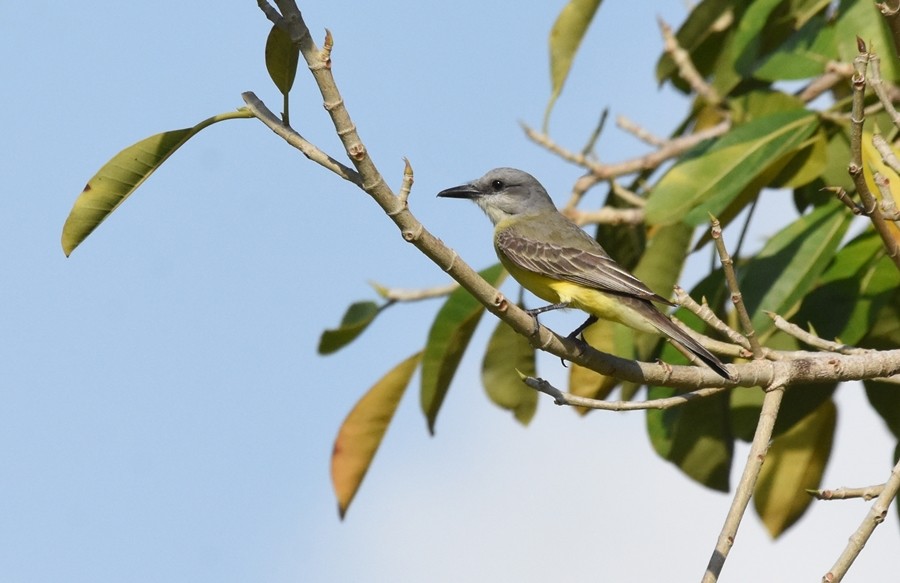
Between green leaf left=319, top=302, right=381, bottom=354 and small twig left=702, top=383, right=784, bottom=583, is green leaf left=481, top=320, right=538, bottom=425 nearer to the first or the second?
green leaf left=319, top=302, right=381, bottom=354

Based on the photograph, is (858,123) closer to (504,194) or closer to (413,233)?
(413,233)

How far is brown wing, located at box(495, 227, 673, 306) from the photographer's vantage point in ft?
16.0

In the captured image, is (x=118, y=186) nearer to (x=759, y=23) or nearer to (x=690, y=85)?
(x=759, y=23)

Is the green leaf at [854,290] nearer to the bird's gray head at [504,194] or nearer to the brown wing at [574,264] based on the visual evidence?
the brown wing at [574,264]

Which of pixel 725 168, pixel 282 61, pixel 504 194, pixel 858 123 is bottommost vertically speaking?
pixel 282 61

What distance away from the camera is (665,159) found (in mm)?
6152

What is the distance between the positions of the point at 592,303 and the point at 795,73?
1.30 metres

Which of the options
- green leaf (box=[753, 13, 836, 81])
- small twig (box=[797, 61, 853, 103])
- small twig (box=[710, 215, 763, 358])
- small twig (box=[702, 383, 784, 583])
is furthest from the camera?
small twig (box=[797, 61, 853, 103])

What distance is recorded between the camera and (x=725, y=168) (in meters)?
5.02

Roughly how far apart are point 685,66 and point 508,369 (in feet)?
6.01

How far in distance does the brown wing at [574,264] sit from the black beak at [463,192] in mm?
872

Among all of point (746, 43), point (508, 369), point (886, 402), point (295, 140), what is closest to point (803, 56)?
point (746, 43)

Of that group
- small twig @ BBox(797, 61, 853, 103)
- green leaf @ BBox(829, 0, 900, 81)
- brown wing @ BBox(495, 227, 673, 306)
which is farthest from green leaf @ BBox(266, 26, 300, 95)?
small twig @ BBox(797, 61, 853, 103)

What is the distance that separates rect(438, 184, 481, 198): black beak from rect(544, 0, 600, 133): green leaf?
0.77 metres
